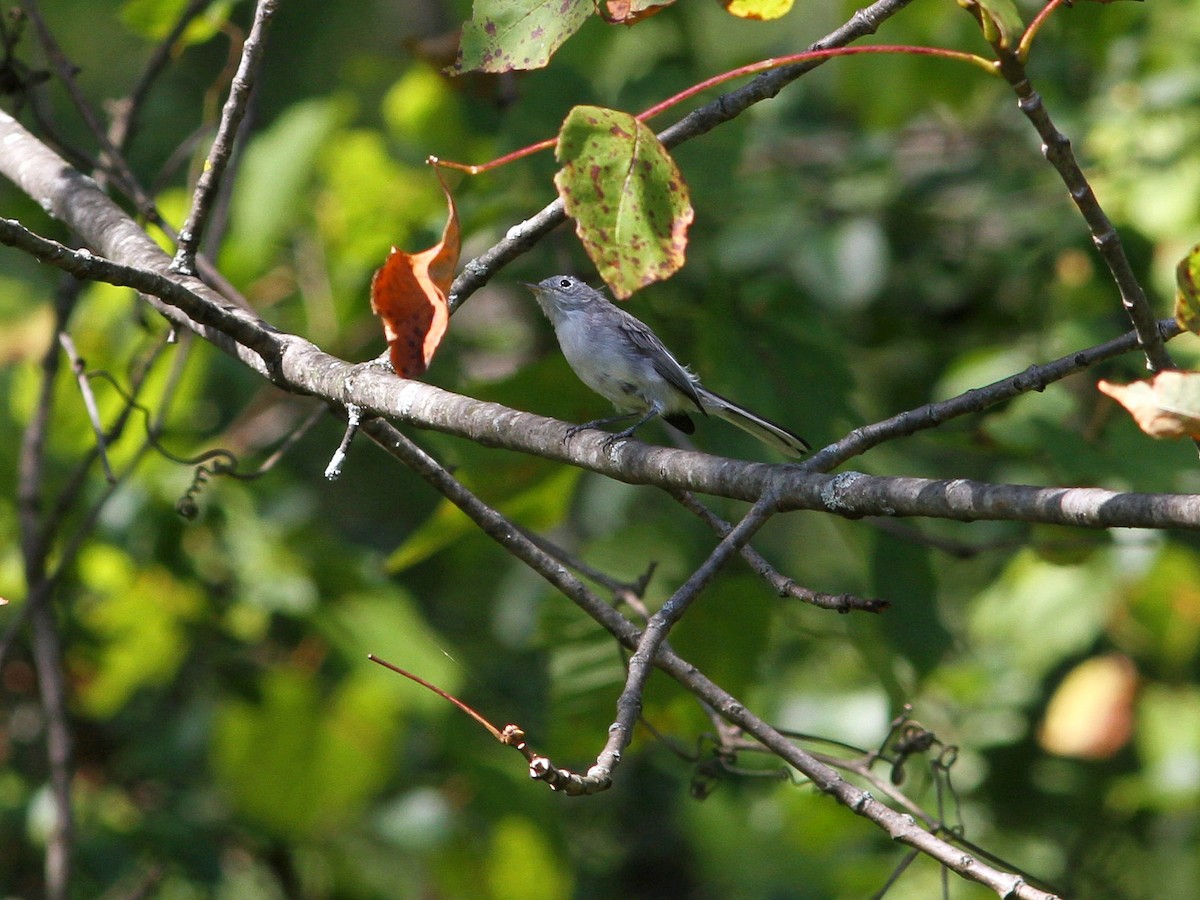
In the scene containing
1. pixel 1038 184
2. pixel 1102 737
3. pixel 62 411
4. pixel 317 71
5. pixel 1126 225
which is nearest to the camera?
pixel 62 411

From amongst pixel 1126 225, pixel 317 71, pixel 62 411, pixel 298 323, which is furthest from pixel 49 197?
pixel 317 71

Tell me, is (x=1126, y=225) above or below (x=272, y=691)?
above

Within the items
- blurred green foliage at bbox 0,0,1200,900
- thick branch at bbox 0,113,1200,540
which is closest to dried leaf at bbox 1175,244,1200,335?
thick branch at bbox 0,113,1200,540

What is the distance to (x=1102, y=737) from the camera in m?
4.16

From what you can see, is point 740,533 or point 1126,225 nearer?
point 740,533

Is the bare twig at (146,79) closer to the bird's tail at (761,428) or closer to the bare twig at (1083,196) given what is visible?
the bird's tail at (761,428)

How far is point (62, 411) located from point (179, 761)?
1294 mm

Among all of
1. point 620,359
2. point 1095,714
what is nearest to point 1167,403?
point 620,359

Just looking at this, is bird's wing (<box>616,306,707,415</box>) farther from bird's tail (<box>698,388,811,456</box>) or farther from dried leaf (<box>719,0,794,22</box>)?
dried leaf (<box>719,0,794,22</box>)

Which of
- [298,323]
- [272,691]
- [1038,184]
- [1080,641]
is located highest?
[1038,184]

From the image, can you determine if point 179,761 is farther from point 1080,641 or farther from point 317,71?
point 317,71

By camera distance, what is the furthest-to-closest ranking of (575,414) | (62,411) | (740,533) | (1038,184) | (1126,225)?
1. (1038,184)
2. (1126,225)
3. (62,411)
4. (575,414)
5. (740,533)

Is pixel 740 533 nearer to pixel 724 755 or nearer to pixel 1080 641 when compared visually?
pixel 724 755

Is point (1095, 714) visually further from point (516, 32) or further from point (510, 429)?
point (516, 32)
